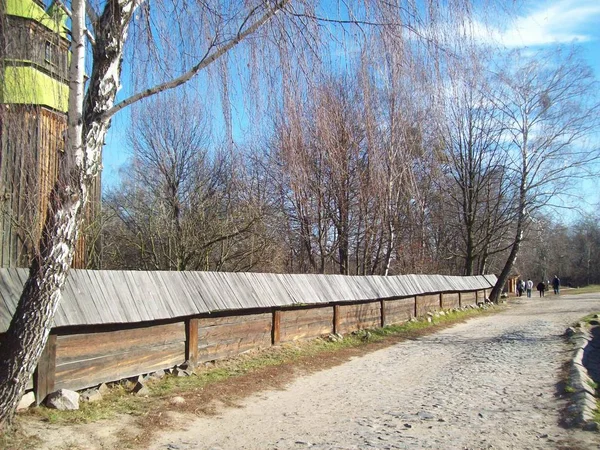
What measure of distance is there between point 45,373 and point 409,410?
14.3 feet

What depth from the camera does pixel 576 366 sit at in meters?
10.2

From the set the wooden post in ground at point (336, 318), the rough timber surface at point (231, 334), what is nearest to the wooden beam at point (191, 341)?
the rough timber surface at point (231, 334)

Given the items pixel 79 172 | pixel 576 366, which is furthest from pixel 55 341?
pixel 576 366

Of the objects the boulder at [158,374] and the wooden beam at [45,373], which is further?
the boulder at [158,374]

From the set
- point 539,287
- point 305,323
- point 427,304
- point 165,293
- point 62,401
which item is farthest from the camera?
point 539,287

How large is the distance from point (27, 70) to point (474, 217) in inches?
1383

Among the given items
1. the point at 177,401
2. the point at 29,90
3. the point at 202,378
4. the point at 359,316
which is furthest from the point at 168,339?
the point at 359,316

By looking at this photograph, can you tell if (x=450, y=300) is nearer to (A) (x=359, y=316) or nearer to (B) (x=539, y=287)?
(A) (x=359, y=316)

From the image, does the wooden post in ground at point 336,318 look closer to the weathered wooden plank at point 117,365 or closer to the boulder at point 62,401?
the weathered wooden plank at point 117,365

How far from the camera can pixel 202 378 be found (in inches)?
340

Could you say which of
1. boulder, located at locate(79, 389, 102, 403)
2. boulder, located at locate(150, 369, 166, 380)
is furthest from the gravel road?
boulder, located at locate(150, 369, 166, 380)

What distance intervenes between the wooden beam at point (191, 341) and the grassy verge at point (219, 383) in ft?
0.71

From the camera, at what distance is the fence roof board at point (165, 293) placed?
6523 millimetres

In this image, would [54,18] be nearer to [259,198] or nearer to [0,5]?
[0,5]
